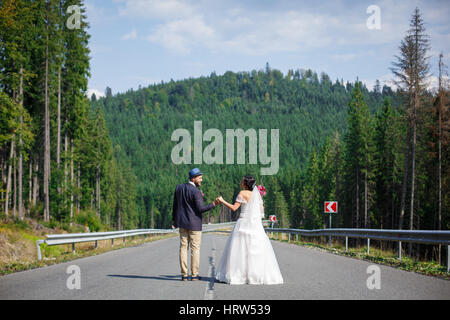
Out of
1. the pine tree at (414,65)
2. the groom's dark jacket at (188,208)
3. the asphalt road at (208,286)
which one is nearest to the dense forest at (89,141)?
the pine tree at (414,65)

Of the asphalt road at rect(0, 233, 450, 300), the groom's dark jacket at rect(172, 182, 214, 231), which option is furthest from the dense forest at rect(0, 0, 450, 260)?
the groom's dark jacket at rect(172, 182, 214, 231)

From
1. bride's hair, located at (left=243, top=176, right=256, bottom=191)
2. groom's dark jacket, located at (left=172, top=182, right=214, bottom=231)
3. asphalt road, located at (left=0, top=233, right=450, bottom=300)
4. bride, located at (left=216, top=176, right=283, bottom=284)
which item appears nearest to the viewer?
asphalt road, located at (left=0, top=233, right=450, bottom=300)

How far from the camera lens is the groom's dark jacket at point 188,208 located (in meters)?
10.2

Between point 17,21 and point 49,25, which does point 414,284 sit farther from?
point 49,25

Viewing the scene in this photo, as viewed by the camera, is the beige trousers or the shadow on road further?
the shadow on road

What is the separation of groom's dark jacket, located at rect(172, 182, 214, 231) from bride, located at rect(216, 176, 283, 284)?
572 mm

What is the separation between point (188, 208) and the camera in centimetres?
1028

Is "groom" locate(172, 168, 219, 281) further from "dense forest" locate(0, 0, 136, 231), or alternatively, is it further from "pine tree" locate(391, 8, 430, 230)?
"pine tree" locate(391, 8, 430, 230)

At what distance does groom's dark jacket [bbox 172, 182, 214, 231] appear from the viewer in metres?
10.2

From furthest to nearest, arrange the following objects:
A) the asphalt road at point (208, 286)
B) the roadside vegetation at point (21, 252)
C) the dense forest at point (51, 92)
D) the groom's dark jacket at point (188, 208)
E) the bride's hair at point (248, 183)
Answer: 1. the dense forest at point (51, 92)
2. the roadside vegetation at point (21, 252)
3. the bride's hair at point (248, 183)
4. the groom's dark jacket at point (188, 208)
5. the asphalt road at point (208, 286)

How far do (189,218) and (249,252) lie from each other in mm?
1481

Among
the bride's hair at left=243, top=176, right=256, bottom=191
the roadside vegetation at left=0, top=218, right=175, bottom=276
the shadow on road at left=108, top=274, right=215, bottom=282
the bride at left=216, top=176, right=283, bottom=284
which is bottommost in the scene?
the roadside vegetation at left=0, top=218, right=175, bottom=276

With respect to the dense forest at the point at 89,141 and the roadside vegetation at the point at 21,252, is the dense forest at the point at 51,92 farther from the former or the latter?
the roadside vegetation at the point at 21,252

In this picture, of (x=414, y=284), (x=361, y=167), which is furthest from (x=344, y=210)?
(x=414, y=284)
